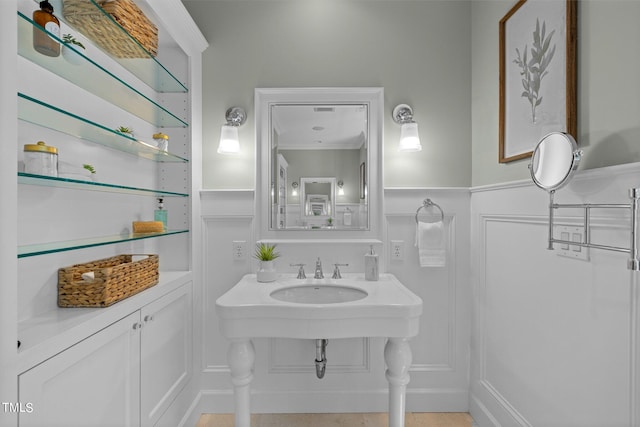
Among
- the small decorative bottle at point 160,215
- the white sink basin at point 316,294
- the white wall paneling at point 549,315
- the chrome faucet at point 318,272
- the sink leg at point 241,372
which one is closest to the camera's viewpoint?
the white wall paneling at point 549,315

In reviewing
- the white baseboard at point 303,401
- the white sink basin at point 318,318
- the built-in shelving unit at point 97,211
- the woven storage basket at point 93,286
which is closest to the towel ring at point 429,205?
the white sink basin at point 318,318

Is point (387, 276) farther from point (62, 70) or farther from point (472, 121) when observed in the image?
point (62, 70)

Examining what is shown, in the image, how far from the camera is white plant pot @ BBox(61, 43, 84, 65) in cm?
112

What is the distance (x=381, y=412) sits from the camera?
6.98 feet

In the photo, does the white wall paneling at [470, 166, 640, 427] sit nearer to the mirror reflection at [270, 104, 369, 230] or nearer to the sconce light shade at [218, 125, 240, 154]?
the mirror reflection at [270, 104, 369, 230]

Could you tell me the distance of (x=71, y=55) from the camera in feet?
3.78

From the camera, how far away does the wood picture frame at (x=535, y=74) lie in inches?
52.9

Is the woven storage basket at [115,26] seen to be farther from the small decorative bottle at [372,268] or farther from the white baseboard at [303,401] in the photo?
the white baseboard at [303,401]

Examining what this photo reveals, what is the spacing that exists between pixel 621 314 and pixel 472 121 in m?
1.34

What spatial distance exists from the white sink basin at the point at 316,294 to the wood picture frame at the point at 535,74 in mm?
1066

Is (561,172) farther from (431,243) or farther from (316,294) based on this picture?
(316,294)

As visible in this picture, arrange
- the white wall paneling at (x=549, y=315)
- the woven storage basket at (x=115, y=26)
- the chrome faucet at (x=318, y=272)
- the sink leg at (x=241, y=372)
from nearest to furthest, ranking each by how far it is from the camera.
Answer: the white wall paneling at (x=549, y=315) → the woven storage basket at (x=115, y=26) → the sink leg at (x=241, y=372) → the chrome faucet at (x=318, y=272)

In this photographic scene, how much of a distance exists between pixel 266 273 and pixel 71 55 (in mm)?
1282

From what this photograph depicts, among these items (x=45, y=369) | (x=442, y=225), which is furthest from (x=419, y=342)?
(x=45, y=369)
